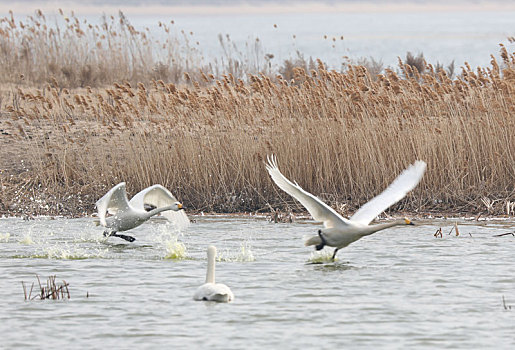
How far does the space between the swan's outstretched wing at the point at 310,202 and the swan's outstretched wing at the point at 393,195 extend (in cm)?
29

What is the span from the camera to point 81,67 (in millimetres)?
24266

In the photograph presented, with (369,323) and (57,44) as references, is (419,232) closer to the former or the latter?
(369,323)

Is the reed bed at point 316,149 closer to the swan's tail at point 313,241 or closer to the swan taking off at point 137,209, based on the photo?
the swan taking off at point 137,209

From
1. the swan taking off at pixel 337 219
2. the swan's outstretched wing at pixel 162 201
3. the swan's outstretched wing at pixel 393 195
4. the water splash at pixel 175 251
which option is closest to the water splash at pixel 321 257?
the swan taking off at pixel 337 219

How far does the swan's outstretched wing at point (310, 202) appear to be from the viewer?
372 inches

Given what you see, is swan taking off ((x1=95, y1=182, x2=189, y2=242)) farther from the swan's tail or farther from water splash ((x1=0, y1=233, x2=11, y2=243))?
the swan's tail

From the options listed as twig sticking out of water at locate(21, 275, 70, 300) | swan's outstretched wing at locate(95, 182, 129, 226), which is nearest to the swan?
twig sticking out of water at locate(21, 275, 70, 300)

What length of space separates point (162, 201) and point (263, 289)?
3451 millimetres

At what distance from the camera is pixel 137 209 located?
11680 mm

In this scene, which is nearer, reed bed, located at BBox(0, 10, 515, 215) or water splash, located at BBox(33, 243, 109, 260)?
water splash, located at BBox(33, 243, 109, 260)

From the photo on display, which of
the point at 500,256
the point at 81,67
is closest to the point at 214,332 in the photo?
the point at 500,256

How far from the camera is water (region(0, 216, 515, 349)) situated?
7.41 metres

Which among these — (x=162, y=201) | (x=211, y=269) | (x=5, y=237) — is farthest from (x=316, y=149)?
(x=211, y=269)

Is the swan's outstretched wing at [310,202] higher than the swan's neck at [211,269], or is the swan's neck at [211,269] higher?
the swan's outstretched wing at [310,202]
